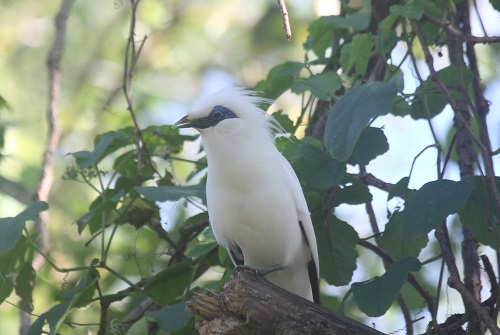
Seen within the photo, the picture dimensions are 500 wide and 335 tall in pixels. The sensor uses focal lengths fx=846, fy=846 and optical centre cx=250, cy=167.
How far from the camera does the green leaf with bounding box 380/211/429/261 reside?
A: 5066mm

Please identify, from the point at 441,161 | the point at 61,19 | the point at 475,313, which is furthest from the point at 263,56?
the point at 475,313

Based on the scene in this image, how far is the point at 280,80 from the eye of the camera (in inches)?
225

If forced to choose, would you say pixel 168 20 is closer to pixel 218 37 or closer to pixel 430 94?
pixel 218 37

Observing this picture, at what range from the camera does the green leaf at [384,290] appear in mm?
4531

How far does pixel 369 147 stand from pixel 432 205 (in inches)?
33.0

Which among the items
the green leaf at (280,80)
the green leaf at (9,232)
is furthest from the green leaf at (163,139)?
the green leaf at (9,232)

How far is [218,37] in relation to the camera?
10.5 m

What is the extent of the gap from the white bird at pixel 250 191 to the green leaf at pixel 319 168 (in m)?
0.09

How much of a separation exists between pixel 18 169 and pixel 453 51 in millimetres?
4380

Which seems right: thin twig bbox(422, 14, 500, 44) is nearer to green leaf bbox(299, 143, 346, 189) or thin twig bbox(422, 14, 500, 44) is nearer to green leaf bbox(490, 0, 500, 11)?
green leaf bbox(490, 0, 500, 11)

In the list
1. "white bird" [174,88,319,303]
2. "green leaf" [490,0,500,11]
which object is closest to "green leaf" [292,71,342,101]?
Answer: "white bird" [174,88,319,303]

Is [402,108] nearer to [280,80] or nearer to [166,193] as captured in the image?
[280,80]

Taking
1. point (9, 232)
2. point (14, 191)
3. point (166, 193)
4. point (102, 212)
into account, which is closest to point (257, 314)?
point (166, 193)

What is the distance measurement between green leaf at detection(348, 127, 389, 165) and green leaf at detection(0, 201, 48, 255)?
72.6 inches
